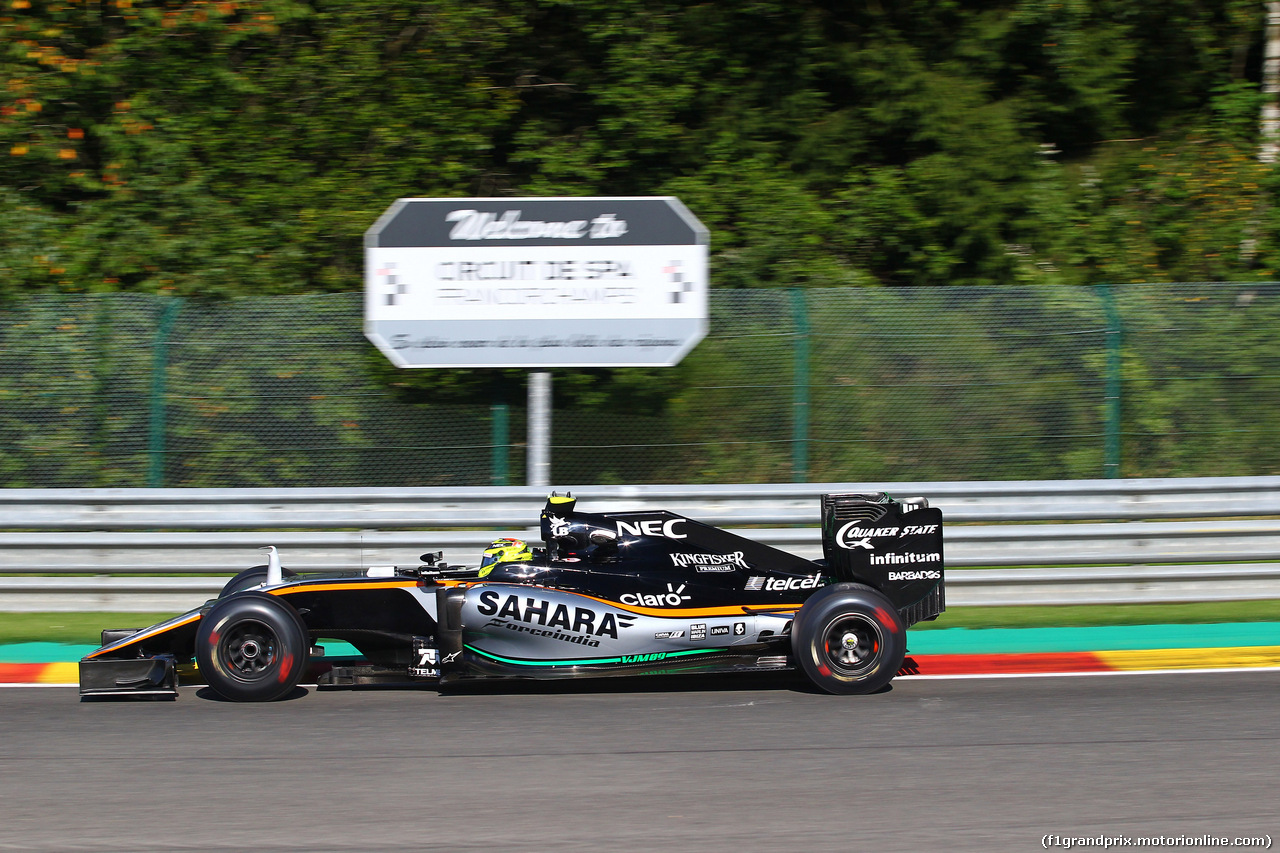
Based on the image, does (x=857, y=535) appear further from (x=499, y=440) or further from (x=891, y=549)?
(x=499, y=440)

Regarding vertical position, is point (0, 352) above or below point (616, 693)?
above

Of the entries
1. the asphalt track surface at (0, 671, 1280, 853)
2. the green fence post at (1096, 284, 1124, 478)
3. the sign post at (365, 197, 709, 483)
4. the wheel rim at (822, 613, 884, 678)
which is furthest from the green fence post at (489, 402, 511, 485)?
the green fence post at (1096, 284, 1124, 478)

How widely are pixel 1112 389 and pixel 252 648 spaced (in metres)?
6.09

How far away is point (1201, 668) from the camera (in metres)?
7.40

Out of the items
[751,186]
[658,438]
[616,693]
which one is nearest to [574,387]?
[658,438]

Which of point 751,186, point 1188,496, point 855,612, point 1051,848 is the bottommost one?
point 1051,848

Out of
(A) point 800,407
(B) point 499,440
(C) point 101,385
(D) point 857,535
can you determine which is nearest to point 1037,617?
(A) point 800,407

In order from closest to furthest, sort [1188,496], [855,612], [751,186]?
[855,612] → [1188,496] → [751,186]

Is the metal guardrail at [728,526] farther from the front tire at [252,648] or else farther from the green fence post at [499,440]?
the front tire at [252,648]

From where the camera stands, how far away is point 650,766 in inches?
213

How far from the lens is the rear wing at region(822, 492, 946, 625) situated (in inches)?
268

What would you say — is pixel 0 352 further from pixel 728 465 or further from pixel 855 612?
pixel 855 612

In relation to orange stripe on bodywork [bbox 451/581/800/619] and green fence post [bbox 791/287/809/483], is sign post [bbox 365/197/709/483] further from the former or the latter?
orange stripe on bodywork [bbox 451/581/800/619]

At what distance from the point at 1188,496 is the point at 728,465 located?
10.5 feet
